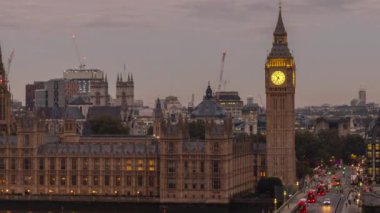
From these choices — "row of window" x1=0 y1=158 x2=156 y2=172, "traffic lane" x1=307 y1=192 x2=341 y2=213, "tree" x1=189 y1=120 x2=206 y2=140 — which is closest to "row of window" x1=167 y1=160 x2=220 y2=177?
"row of window" x1=0 y1=158 x2=156 y2=172

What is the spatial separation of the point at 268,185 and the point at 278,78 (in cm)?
1601

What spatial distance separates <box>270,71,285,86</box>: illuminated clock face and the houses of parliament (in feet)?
0.38

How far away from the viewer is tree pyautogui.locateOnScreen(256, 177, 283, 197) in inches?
5359

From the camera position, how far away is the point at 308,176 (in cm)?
16500

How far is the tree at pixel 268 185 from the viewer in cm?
13612

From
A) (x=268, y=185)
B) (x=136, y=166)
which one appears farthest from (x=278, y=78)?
(x=136, y=166)

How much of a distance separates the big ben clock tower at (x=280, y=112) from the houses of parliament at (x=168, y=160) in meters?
0.11

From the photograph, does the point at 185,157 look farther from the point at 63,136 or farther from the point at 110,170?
the point at 63,136

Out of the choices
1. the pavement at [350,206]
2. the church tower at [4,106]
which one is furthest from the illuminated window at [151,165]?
the church tower at [4,106]

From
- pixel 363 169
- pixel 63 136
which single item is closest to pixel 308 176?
pixel 363 169

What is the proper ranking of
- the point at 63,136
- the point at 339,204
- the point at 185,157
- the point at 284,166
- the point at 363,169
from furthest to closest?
the point at 363,169
the point at 63,136
the point at 284,166
the point at 185,157
the point at 339,204

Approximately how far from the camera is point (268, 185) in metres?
137

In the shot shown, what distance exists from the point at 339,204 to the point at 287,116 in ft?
75.8

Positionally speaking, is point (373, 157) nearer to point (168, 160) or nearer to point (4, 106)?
point (168, 160)
